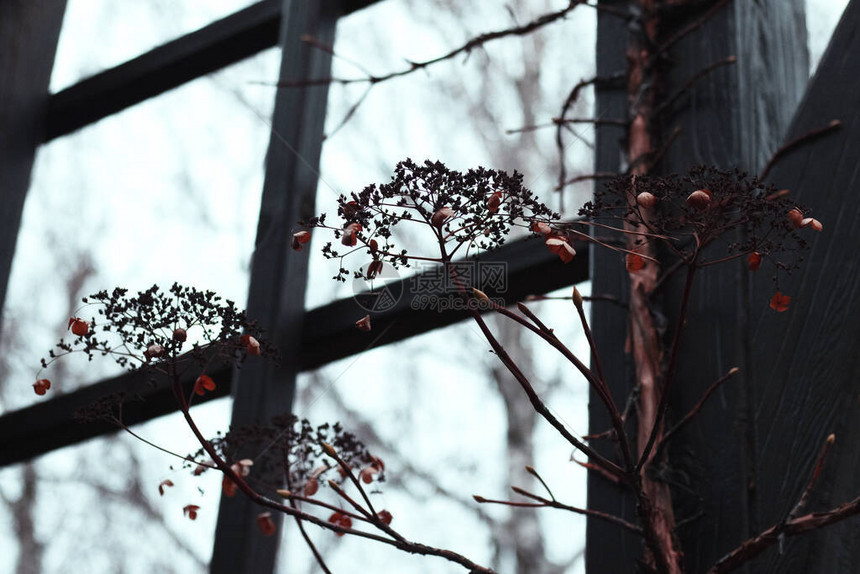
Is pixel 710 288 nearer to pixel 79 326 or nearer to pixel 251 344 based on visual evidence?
pixel 251 344

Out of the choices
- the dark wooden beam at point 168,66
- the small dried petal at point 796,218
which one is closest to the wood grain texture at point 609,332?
the small dried petal at point 796,218

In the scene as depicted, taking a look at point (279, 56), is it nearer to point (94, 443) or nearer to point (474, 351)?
point (474, 351)

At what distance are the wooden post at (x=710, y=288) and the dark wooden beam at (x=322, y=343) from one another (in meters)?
0.18

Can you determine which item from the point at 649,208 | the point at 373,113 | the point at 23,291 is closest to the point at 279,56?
the point at 373,113

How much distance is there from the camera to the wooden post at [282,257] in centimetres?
151

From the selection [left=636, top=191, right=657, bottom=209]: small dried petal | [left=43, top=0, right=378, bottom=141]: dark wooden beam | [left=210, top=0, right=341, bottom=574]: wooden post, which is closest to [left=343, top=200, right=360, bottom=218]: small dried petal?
[left=636, top=191, right=657, bottom=209]: small dried petal

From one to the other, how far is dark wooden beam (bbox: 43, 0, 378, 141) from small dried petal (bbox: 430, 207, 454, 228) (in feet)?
4.66

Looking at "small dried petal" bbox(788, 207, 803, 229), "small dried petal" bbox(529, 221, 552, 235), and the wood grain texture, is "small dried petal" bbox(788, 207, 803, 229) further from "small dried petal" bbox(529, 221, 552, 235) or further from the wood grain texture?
the wood grain texture

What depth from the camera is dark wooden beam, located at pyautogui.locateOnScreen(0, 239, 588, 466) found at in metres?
1.51

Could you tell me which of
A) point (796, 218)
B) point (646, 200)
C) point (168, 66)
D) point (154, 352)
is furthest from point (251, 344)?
point (168, 66)

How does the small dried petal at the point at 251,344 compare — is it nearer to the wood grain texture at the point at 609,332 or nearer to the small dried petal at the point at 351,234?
the small dried petal at the point at 351,234

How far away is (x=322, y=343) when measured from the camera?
1.68 metres

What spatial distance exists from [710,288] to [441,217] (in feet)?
2.08

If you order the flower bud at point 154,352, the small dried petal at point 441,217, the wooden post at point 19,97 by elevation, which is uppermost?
the wooden post at point 19,97
